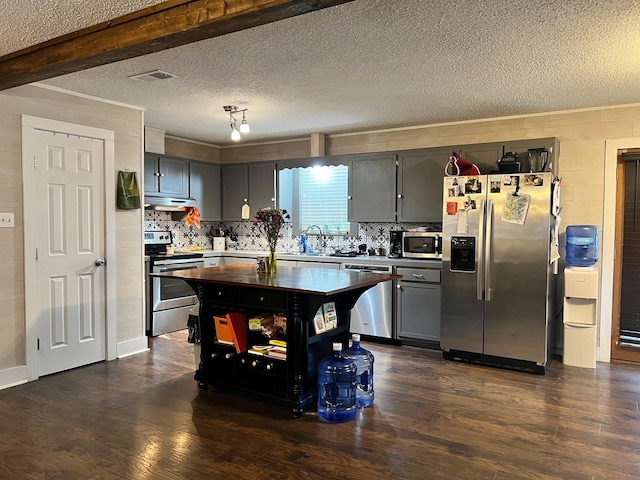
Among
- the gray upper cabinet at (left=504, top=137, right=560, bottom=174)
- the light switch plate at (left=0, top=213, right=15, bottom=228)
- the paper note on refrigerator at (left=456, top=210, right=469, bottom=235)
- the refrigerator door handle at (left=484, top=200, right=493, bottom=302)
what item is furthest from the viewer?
the gray upper cabinet at (left=504, top=137, right=560, bottom=174)

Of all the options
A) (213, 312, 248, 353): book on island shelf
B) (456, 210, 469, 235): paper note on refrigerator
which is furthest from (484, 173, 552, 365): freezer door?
(213, 312, 248, 353): book on island shelf

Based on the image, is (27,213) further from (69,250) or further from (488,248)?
(488,248)

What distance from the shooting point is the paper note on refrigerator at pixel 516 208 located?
4.18 m

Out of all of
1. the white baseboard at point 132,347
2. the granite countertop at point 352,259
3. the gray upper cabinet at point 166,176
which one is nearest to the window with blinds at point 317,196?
the granite countertop at point 352,259

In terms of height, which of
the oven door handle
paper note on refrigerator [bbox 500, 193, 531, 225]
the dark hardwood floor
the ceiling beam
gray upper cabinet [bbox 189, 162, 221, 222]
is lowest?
the dark hardwood floor

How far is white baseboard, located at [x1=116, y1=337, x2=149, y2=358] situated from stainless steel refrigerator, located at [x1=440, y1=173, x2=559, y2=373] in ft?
9.58

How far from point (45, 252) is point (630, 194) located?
5368 millimetres

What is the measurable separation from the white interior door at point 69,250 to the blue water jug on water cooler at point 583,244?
4349mm

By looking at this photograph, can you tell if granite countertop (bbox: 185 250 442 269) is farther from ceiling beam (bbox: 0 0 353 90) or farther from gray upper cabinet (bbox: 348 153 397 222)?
ceiling beam (bbox: 0 0 353 90)

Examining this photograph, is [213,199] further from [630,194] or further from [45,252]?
[630,194]

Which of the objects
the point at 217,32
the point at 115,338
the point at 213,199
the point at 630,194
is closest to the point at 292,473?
the point at 217,32

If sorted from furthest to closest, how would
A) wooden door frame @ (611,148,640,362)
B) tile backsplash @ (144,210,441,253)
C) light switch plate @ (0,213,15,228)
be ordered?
tile backsplash @ (144,210,441,253)
wooden door frame @ (611,148,640,362)
light switch plate @ (0,213,15,228)

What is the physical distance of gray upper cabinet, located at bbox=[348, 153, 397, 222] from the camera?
540 centimetres

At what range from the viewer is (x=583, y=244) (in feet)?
14.7
